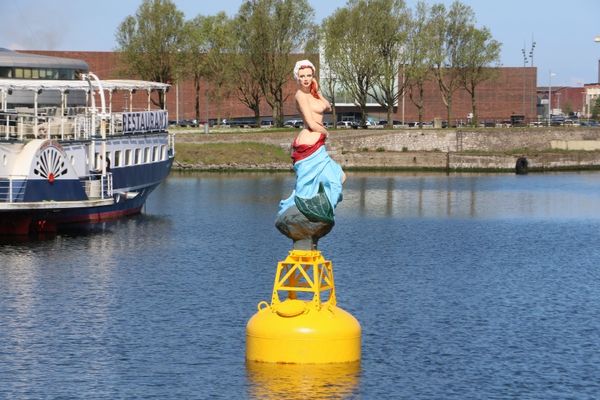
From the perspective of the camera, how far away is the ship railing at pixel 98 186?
68.8 metres

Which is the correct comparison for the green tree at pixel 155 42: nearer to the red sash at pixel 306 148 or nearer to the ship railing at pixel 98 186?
the ship railing at pixel 98 186

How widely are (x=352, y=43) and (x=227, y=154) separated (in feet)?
71.9

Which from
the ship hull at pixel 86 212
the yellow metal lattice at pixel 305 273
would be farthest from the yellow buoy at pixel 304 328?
the ship hull at pixel 86 212

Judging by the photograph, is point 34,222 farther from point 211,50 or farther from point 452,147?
point 211,50

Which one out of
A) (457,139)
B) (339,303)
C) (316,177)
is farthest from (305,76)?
(457,139)

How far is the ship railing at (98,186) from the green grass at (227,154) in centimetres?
5539

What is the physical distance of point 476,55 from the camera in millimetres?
152750

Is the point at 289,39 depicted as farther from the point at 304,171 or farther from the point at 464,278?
the point at 304,171

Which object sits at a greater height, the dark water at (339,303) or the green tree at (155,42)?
the green tree at (155,42)

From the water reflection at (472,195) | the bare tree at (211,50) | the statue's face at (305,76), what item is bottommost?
the water reflection at (472,195)

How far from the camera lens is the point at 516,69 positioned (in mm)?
193500

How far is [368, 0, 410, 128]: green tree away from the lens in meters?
141

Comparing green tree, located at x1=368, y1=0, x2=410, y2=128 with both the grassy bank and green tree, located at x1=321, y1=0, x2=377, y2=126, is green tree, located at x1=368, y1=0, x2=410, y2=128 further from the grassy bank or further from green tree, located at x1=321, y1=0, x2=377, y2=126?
the grassy bank

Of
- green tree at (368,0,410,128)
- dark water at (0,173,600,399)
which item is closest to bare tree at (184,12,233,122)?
green tree at (368,0,410,128)
